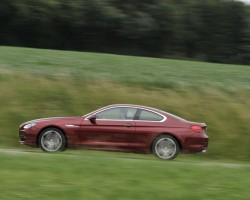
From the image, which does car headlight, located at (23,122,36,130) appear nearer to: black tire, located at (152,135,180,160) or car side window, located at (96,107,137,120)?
car side window, located at (96,107,137,120)

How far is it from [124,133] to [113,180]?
703cm

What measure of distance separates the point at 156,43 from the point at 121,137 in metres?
47.1

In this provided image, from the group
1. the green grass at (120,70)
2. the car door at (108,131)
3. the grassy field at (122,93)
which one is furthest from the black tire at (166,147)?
the green grass at (120,70)

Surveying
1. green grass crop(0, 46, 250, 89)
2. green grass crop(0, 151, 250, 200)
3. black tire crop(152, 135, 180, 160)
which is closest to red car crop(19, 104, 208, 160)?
black tire crop(152, 135, 180, 160)

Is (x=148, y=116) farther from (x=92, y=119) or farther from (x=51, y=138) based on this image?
(x=51, y=138)

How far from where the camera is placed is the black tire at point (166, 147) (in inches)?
538

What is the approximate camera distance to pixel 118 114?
14.1 meters

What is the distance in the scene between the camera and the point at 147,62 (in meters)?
28.8

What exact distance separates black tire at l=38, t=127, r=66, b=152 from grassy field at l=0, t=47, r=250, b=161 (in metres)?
2.49

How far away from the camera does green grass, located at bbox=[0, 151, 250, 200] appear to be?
626 centimetres

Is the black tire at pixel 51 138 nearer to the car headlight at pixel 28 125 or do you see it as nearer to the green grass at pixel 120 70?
the car headlight at pixel 28 125

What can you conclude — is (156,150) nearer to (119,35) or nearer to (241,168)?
(241,168)

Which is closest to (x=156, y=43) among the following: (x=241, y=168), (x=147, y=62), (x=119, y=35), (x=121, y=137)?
(x=119, y=35)

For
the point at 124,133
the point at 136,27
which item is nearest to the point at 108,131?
the point at 124,133
